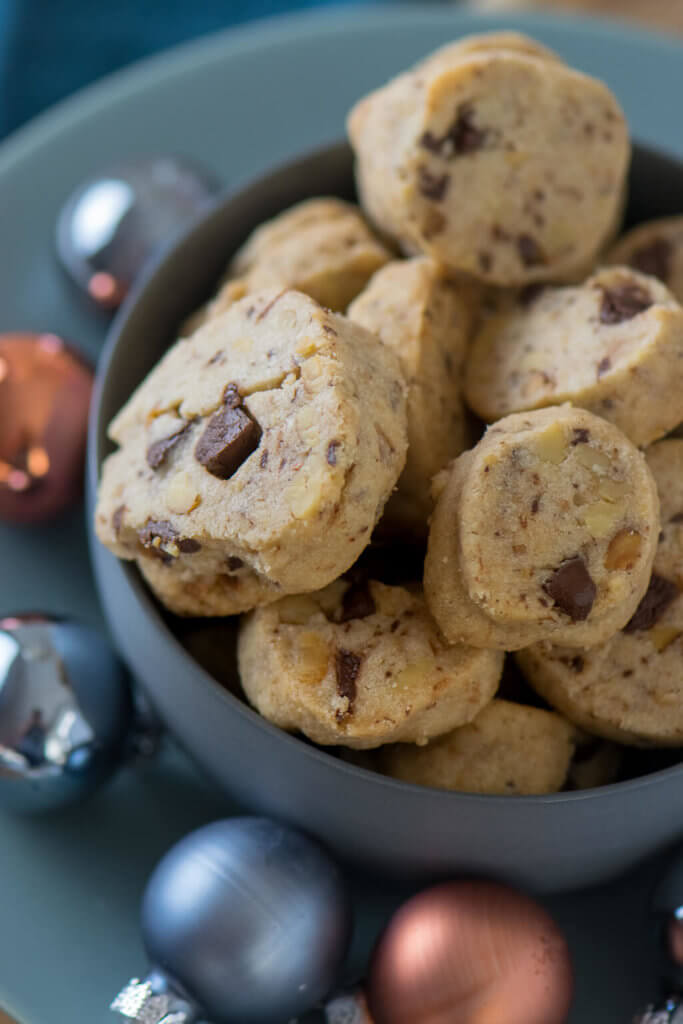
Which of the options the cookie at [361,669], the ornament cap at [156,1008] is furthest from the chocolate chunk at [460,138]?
the ornament cap at [156,1008]

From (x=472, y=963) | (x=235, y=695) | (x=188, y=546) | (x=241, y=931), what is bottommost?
(x=472, y=963)

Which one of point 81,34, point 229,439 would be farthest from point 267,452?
point 81,34

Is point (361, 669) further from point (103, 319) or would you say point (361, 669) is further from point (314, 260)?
point (103, 319)

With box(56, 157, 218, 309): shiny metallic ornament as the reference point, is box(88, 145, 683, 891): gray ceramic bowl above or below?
below

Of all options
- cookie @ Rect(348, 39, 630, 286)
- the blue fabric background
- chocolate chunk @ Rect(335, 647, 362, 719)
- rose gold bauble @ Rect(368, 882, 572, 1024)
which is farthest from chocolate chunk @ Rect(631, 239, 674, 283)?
the blue fabric background

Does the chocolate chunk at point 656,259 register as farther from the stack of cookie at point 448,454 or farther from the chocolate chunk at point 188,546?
the chocolate chunk at point 188,546

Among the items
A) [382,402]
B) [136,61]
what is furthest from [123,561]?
[136,61]

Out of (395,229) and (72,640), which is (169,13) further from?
(72,640)

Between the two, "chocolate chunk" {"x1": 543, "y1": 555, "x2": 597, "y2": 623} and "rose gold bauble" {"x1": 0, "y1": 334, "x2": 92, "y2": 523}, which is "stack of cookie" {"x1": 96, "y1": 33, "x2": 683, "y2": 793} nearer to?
"chocolate chunk" {"x1": 543, "y1": 555, "x2": 597, "y2": 623}
